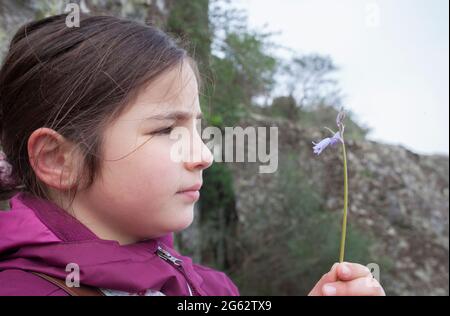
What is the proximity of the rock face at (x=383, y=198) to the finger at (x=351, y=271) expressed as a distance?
2.86 meters

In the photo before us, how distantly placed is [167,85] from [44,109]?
1.09 ft

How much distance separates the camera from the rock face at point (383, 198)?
3857 millimetres

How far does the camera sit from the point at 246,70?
3.16 meters

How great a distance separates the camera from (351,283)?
32.0 inches

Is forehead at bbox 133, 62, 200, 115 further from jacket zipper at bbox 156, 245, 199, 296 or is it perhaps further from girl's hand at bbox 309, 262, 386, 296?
girl's hand at bbox 309, 262, 386, 296

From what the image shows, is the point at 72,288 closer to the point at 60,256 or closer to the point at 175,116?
the point at 60,256

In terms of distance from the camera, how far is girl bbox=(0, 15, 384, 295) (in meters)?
1.01

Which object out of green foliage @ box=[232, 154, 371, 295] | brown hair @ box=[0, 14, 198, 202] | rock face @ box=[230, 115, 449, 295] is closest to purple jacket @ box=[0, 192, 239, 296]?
brown hair @ box=[0, 14, 198, 202]

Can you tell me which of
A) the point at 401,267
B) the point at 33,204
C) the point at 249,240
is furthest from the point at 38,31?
the point at 401,267

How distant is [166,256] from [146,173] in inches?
11.1

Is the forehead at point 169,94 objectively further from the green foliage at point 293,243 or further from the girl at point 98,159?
the green foliage at point 293,243

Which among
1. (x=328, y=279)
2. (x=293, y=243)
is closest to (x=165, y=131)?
(x=328, y=279)

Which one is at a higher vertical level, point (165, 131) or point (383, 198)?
point (165, 131)

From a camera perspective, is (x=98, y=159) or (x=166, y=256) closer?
(x=98, y=159)
